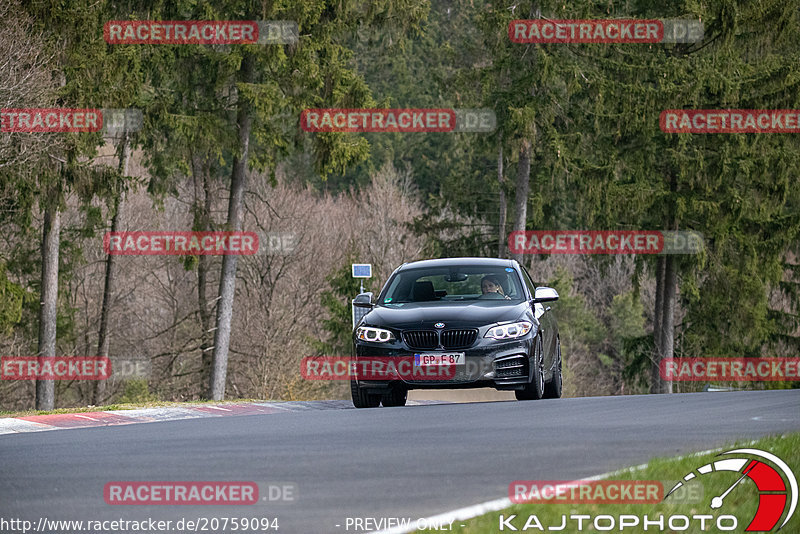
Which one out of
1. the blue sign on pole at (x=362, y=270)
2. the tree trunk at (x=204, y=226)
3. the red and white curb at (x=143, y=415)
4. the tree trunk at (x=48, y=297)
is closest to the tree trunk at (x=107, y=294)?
the tree trunk at (x=204, y=226)

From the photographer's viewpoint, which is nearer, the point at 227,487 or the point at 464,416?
the point at 227,487

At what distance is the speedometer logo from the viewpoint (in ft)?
24.2

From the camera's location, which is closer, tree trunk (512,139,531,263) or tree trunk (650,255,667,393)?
tree trunk (512,139,531,263)

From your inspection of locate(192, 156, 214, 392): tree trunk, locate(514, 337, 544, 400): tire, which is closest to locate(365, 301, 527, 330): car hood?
locate(514, 337, 544, 400): tire

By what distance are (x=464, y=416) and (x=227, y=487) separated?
5805 mm

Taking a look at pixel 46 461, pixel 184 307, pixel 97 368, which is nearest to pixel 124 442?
pixel 46 461

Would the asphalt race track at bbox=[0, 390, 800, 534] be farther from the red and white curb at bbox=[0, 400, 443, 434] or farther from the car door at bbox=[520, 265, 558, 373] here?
the car door at bbox=[520, 265, 558, 373]

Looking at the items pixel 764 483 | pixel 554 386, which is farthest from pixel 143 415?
pixel 764 483

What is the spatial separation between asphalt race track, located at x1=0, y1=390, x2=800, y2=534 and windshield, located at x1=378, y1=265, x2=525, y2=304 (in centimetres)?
171

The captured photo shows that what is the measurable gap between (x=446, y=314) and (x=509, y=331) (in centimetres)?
78

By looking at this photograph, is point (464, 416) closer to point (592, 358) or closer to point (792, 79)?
point (792, 79)

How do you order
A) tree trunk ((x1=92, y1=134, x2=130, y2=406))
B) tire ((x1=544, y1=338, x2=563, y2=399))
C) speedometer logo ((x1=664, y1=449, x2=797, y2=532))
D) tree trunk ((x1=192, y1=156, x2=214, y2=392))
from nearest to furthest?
speedometer logo ((x1=664, y1=449, x2=797, y2=532))
tire ((x1=544, y1=338, x2=563, y2=399))
tree trunk ((x1=192, y1=156, x2=214, y2=392))
tree trunk ((x1=92, y1=134, x2=130, y2=406))

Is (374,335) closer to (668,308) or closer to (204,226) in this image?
(204,226)

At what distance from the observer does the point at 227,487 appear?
853 cm
